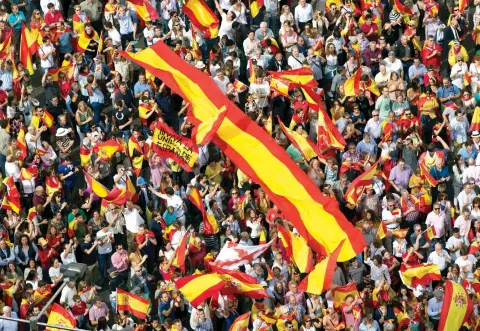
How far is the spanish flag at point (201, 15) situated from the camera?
35.2 meters

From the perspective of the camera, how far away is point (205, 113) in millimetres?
30734

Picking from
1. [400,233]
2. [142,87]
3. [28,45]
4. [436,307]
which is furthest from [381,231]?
[28,45]

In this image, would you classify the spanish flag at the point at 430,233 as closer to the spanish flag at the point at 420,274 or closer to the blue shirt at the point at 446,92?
the spanish flag at the point at 420,274

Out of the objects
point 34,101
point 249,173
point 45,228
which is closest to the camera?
point 249,173

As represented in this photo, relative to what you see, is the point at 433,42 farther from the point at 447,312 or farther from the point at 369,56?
the point at 447,312

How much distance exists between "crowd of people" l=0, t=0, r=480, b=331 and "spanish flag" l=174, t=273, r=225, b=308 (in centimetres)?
38

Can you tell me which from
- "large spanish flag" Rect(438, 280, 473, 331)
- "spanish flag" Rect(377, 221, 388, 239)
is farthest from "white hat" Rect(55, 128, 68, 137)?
"large spanish flag" Rect(438, 280, 473, 331)

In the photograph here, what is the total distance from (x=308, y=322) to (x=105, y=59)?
846cm

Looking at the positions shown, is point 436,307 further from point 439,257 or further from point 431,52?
point 431,52

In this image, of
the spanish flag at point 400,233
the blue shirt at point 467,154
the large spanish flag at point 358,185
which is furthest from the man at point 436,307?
the blue shirt at point 467,154

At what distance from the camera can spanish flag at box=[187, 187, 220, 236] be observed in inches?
1256

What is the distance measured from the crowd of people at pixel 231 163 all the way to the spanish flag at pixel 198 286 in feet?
1.26

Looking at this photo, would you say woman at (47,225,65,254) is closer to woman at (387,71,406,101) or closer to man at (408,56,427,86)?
woman at (387,71,406,101)

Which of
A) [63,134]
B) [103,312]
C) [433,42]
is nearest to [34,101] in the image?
[63,134]
